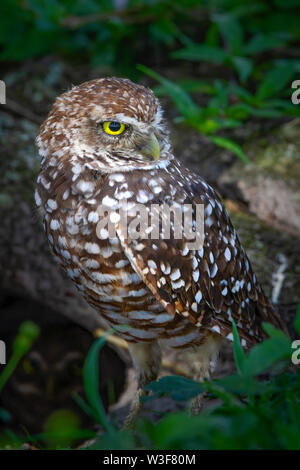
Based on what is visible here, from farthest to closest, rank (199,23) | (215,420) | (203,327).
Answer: (199,23), (203,327), (215,420)

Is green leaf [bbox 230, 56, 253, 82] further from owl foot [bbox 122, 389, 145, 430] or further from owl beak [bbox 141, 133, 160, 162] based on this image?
owl foot [bbox 122, 389, 145, 430]

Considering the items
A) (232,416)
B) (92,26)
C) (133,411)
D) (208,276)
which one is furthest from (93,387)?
(92,26)

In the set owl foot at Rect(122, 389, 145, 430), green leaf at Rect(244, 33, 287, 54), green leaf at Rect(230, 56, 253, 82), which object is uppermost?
green leaf at Rect(244, 33, 287, 54)

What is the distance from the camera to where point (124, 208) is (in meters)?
2.06

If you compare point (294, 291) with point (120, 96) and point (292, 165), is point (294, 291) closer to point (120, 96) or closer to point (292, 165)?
point (292, 165)

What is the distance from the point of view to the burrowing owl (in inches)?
81.4

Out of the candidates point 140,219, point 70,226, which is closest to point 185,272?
point 140,219

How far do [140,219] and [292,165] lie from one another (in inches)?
71.5

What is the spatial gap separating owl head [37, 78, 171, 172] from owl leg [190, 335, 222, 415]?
0.90 metres

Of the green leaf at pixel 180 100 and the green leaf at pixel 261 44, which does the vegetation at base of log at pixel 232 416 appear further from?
the green leaf at pixel 261 44

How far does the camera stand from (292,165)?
353cm

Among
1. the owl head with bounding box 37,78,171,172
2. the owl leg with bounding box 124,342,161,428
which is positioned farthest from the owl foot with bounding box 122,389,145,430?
the owl head with bounding box 37,78,171,172

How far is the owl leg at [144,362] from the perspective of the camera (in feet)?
8.46

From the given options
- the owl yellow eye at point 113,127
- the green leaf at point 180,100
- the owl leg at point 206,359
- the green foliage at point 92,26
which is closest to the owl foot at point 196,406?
the owl leg at point 206,359
